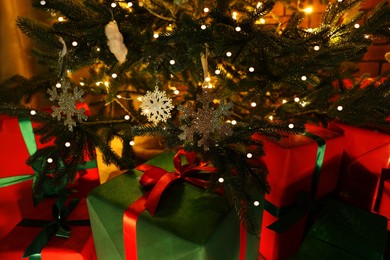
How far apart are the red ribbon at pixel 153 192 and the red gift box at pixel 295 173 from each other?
0.65 feet

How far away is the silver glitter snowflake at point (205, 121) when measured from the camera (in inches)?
28.2

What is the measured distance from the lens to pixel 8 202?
3.42 ft

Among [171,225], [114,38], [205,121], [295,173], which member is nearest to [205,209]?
[171,225]

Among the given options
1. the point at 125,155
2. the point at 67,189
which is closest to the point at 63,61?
the point at 125,155

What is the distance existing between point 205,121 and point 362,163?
67 cm

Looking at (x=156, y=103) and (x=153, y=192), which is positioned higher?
(x=156, y=103)

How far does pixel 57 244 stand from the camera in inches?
32.1

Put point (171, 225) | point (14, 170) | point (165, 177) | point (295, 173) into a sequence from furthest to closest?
point (14, 170) → point (295, 173) → point (165, 177) → point (171, 225)

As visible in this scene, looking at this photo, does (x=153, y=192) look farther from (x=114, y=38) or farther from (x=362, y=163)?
(x=362, y=163)

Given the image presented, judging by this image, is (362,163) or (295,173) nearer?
(295,173)

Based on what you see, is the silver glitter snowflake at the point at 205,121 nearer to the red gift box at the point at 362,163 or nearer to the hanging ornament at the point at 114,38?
the hanging ornament at the point at 114,38

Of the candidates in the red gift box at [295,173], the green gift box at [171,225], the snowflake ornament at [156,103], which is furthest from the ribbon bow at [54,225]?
the red gift box at [295,173]

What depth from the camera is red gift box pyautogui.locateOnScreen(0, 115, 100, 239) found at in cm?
101

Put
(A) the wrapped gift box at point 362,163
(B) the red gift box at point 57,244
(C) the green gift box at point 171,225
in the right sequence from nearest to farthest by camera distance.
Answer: (C) the green gift box at point 171,225
(B) the red gift box at point 57,244
(A) the wrapped gift box at point 362,163
